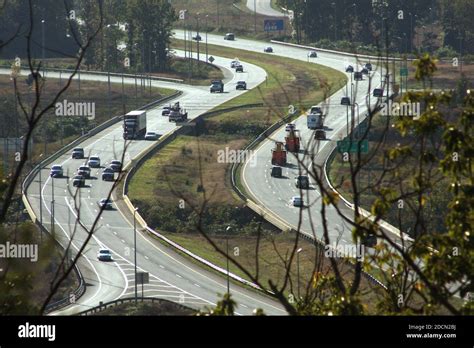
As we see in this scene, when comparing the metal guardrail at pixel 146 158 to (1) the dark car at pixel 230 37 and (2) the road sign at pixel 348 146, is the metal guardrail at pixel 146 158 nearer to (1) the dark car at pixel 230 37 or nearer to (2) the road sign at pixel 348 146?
(2) the road sign at pixel 348 146

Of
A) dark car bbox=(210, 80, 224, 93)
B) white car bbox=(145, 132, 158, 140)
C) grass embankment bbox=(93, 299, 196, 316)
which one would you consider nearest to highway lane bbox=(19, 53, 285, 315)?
grass embankment bbox=(93, 299, 196, 316)

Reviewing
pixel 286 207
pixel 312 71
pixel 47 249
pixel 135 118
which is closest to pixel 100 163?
pixel 135 118

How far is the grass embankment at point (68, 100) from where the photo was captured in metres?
105

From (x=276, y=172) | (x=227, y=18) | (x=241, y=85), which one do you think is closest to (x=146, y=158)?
(x=276, y=172)

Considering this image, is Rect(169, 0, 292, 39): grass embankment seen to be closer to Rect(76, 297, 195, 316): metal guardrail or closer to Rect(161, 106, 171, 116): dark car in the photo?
Rect(161, 106, 171, 116): dark car

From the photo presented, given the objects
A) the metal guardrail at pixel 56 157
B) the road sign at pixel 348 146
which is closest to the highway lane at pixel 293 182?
the road sign at pixel 348 146

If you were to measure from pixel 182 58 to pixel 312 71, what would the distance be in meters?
22.0

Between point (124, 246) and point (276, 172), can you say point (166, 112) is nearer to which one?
point (276, 172)

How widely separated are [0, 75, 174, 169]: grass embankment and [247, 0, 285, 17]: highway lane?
171 feet

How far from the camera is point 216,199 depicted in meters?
83.4

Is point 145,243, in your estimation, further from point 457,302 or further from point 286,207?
point 457,302

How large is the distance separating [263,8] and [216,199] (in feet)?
366

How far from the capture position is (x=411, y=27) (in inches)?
5979

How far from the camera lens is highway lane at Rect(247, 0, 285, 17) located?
186600 mm
